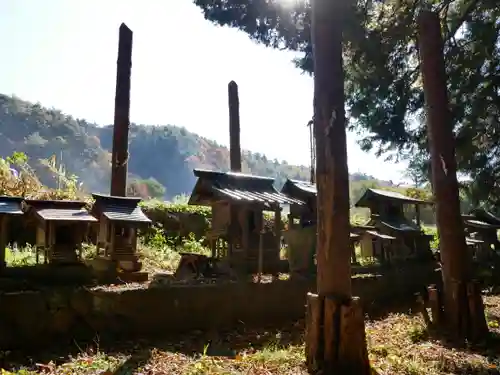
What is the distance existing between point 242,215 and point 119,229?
3146 mm

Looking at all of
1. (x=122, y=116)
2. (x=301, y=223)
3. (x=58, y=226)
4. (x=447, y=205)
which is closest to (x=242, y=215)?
(x=301, y=223)

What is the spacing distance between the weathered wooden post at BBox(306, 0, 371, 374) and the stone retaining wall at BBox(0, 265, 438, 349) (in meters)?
2.78

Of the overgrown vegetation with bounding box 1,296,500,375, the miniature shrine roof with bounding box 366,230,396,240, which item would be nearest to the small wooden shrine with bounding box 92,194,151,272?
the overgrown vegetation with bounding box 1,296,500,375

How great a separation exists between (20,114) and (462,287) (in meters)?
71.0

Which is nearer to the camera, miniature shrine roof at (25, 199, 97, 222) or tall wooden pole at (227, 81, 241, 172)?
miniature shrine roof at (25, 199, 97, 222)

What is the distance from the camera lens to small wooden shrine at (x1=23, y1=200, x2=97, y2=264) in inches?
296

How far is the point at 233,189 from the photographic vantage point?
413 inches

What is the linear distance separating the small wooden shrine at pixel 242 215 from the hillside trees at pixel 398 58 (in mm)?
3477

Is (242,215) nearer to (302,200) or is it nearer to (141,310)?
(302,200)

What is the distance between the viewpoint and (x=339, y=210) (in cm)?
550

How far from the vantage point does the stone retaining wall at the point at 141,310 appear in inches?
241

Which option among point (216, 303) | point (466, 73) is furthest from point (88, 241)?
point (466, 73)

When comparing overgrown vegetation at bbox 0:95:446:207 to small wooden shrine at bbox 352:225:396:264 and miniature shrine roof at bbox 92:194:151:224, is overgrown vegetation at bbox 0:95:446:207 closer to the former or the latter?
small wooden shrine at bbox 352:225:396:264

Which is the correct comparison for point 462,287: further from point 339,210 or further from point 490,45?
point 490,45
